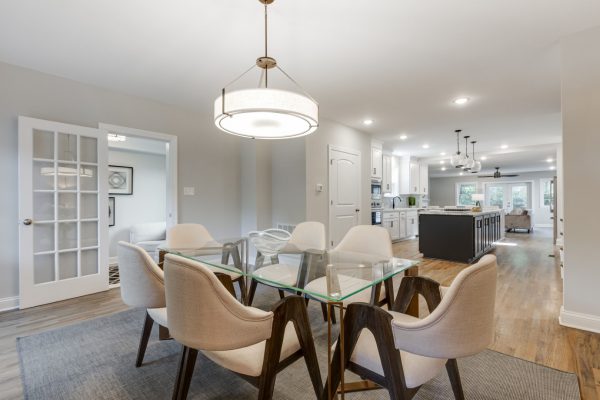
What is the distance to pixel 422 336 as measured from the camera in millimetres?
1048

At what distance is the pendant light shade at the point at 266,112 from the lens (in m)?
1.50

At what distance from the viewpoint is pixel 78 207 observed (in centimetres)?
309

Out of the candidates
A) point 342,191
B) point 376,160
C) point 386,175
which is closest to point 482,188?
point 386,175

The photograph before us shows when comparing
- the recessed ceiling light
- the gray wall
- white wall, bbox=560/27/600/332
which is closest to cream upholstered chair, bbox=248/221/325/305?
the gray wall

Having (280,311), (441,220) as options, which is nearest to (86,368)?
(280,311)

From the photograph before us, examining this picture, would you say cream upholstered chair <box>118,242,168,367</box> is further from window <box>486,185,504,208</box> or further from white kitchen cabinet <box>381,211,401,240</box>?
window <box>486,185,504,208</box>

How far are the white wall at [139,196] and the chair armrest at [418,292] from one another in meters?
4.87

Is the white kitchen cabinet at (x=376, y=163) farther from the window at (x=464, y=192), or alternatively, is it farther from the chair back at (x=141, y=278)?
the window at (x=464, y=192)

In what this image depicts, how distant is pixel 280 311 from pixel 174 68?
8.62ft

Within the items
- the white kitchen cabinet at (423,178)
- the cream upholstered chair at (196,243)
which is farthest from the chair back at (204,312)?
the white kitchen cabinet at (423,178)

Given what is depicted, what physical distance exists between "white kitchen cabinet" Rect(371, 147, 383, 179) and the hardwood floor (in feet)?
8.24

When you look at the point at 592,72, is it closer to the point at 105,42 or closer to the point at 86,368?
the point at 105,42

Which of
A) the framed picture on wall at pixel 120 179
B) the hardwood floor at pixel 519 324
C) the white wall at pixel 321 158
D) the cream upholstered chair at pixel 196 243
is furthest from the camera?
the framed picture on wall at pixel 120 179

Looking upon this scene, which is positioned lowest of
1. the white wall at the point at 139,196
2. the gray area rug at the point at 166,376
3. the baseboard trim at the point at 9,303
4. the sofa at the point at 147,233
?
the gray area rug at the point at 166,376
